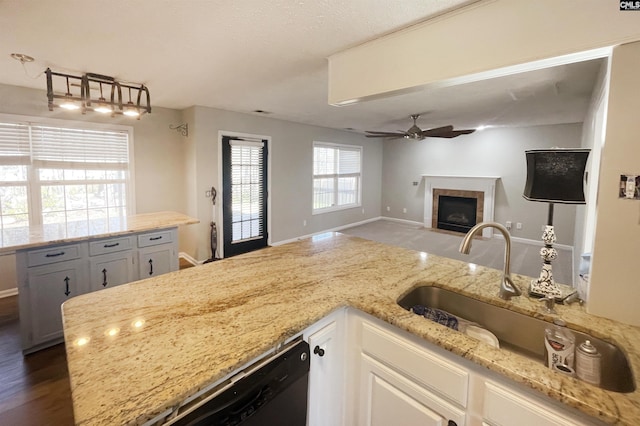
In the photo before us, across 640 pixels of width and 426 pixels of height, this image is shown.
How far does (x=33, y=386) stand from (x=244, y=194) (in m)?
3.55

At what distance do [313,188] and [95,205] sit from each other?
3887 mm

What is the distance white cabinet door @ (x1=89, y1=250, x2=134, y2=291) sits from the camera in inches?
105

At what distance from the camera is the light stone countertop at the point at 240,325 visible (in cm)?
81

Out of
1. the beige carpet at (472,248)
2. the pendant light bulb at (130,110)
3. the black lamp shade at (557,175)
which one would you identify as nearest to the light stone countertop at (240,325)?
the black lamp shade at (557,175)

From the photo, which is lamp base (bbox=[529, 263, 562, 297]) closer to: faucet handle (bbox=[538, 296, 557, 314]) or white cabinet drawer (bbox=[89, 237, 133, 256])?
faucet handle (bbox=[538, 296, 557, 314])

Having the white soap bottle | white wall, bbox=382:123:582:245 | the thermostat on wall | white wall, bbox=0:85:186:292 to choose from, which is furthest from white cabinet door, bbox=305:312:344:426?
white wall, bbox=382:123:582:245

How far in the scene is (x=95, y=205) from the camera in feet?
13.6

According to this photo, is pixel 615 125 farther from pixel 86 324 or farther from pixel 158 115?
pixel 158 115

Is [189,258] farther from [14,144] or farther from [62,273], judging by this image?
[14,144]

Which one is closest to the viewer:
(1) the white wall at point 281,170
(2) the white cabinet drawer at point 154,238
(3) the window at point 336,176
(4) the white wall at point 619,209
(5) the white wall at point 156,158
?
(4) the white wall at point 619,209

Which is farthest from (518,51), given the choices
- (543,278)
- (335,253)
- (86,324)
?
(86,324)

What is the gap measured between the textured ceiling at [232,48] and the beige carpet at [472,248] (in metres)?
2.33

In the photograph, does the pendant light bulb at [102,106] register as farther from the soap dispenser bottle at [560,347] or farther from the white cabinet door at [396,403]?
the soap dispenser bottle at [560,347]

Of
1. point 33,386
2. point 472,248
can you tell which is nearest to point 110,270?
point 33,386
